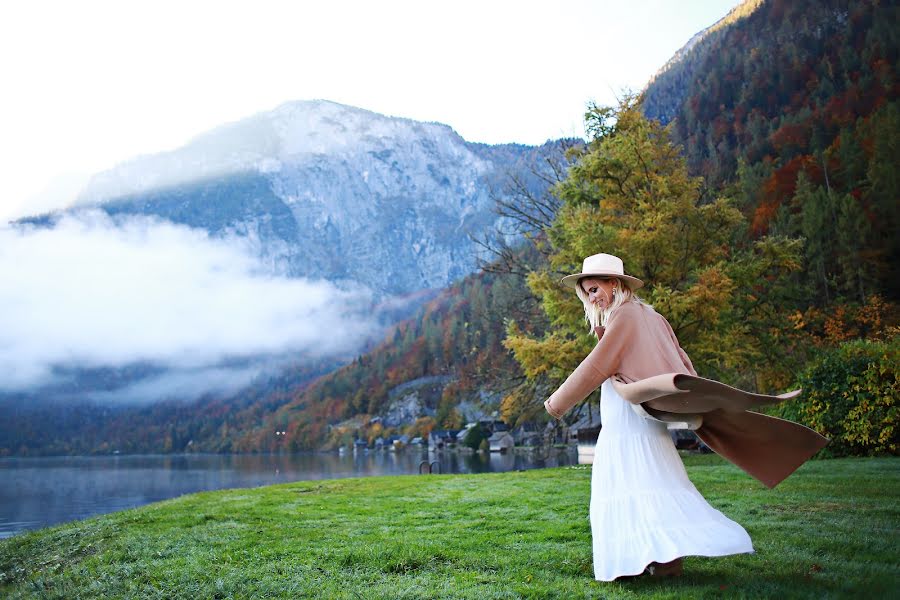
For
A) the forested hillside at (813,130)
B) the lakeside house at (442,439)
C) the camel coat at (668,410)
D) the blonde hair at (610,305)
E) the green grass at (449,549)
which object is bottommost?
the lakeside house at (442,439)

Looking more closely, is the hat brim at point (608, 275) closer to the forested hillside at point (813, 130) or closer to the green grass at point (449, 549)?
the green grass at point (449, 549)

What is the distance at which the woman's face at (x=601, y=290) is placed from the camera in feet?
16.0

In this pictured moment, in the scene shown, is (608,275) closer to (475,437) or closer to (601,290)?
(601,290)

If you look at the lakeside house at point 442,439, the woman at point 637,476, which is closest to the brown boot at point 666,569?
the woman at point 637,476

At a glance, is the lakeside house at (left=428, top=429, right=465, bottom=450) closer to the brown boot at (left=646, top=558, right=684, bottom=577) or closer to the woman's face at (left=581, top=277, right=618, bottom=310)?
the woman's face at (left=581, top=277, right=618, bottom=310)

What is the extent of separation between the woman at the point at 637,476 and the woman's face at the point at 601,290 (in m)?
0.14

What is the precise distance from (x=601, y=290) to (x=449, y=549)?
3.02 m

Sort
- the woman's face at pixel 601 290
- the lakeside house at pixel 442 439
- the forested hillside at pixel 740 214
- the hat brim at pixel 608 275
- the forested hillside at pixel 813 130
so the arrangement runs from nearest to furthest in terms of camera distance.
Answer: the hat brim at pixel 608 275, the woman's face at pixel 601 290, the forested hillside at pixel 740 214, the forested hillside at pixel 813 130, the lakeside house at pixel 442 439

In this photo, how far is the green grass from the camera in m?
4.39

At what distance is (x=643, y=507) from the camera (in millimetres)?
4145

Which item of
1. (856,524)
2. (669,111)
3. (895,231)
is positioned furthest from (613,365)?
(669,111)

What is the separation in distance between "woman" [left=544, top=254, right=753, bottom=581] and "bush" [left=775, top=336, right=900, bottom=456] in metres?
10.4

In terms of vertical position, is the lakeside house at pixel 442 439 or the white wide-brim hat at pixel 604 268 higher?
the white wide-brim hat at pixel 604 268

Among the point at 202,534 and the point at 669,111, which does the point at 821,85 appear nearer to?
the point at 669,111
